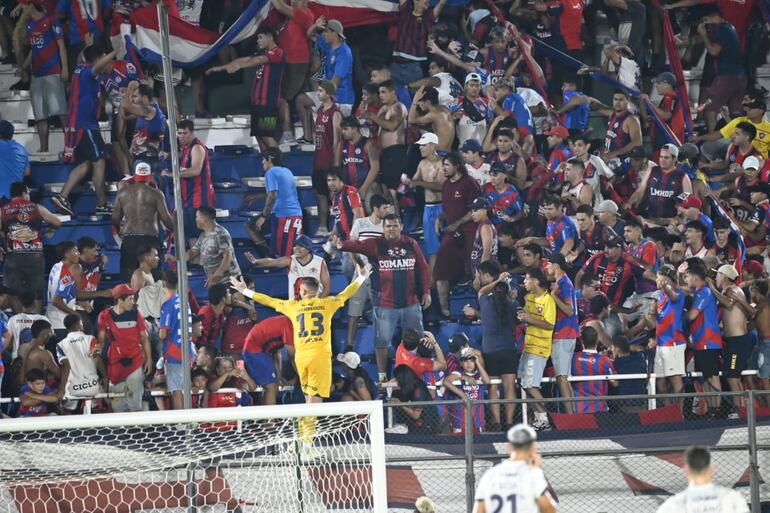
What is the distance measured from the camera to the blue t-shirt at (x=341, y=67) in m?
15.1

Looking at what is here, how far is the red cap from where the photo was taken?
14281 mm

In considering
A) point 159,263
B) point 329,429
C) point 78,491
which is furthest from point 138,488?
point 159,263

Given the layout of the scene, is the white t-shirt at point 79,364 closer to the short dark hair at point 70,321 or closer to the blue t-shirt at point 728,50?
the short dark hair at point 70,321

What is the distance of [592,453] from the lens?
36.0 feet

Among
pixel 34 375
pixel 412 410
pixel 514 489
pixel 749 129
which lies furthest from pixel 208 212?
pixel 514 489

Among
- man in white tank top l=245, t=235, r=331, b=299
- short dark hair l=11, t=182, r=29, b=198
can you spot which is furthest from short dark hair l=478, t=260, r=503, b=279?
short dark hair l=11, t=182, r=29, b=198

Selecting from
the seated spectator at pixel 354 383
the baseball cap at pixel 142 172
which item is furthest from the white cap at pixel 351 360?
the baseball cap at pixel 142 172

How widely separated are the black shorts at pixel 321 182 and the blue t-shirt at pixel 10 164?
9.98ft

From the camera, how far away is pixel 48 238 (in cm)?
1409

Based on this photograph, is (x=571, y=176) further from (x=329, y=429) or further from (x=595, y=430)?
(x=329, y=429)

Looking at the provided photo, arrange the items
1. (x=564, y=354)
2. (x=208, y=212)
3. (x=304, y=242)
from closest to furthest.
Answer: (x=564, y=354) → (x=304, y=242) → (x=208, y=212)

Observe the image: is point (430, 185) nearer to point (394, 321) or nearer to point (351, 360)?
point (394, 321)

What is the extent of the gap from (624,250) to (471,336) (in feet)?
5.86

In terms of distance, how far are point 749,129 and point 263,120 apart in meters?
5.42
